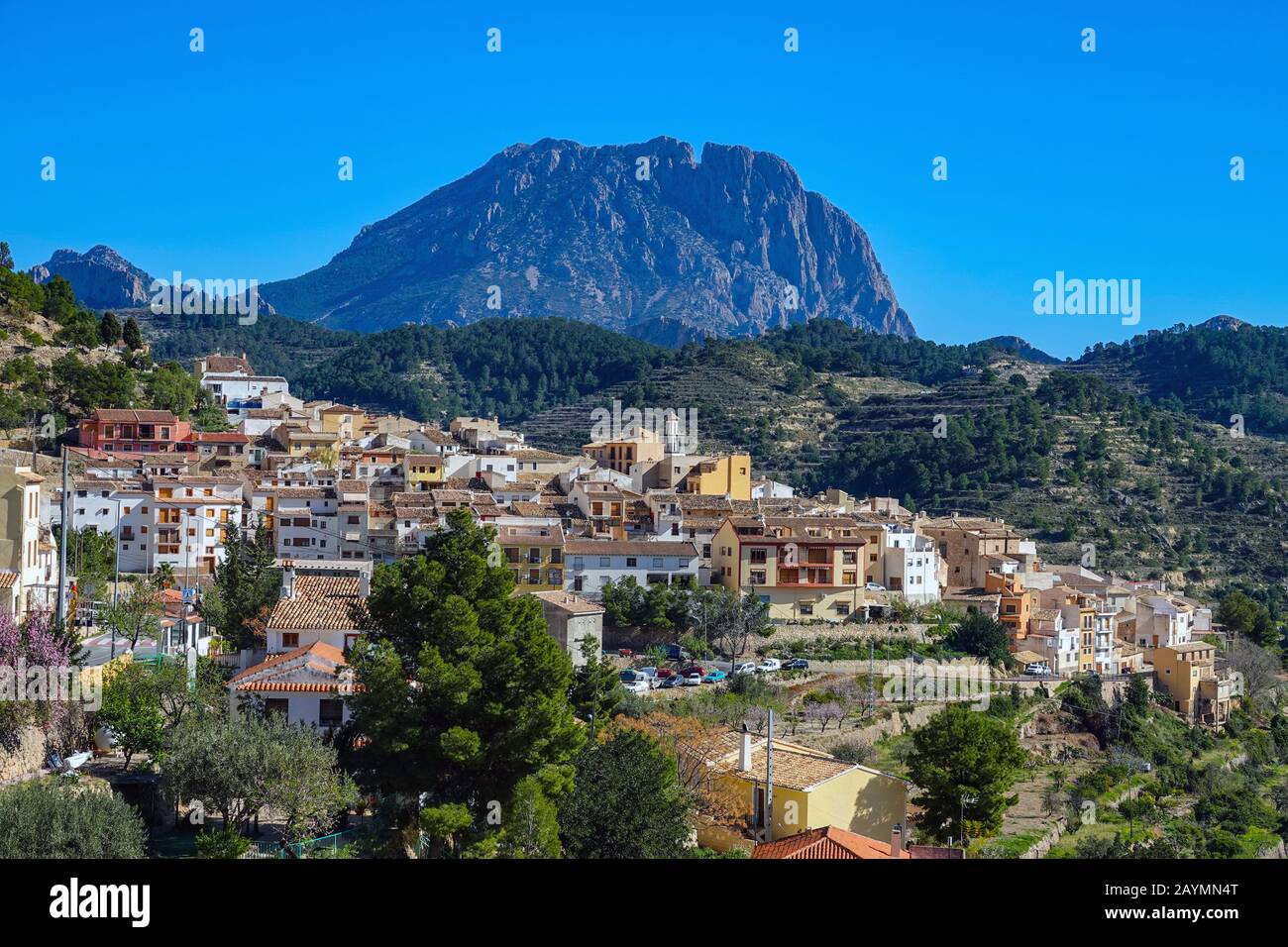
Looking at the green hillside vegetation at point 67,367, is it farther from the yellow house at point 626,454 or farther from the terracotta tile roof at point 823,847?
the terracotta tile roof at point 823,847

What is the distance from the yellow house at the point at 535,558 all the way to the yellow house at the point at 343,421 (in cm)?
1950

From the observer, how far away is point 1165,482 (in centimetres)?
7300

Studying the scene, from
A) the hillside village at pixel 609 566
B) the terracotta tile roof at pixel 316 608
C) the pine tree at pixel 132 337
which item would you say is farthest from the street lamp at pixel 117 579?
the pine tree at pixel 132 337

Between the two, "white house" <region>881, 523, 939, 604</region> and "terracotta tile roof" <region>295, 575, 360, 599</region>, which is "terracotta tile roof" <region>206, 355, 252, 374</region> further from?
"terracotta tile roof" <region>295, 575, 360, 599</region>

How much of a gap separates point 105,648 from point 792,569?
19.7 metres

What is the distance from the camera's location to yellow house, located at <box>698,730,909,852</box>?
854 inches

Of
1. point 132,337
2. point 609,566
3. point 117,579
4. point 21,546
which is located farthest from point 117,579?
point 132,337

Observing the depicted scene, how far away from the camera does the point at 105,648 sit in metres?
23.2

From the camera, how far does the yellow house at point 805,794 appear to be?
21.7 metres

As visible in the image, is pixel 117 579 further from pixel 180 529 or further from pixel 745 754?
pixel 745 754

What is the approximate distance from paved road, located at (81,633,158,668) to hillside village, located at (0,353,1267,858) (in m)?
0.22

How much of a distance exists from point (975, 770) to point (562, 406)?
77426mm
